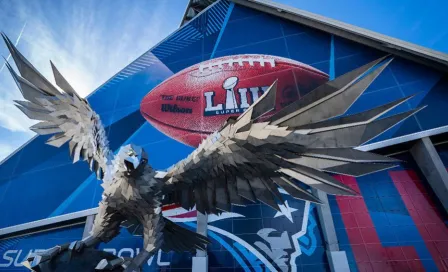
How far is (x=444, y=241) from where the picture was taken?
15.1 ft

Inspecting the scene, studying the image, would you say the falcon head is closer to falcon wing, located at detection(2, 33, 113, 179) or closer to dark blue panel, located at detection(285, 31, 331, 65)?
falcon wing, located at detection(2, 33, 113, 179)

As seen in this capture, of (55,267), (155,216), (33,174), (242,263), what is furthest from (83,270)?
(33,174)

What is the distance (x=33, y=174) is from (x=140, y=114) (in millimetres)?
4655

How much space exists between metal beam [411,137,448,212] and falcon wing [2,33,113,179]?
666 cm

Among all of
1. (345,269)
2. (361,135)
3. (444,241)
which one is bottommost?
(345,269)

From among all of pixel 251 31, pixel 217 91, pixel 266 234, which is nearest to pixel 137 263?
pixel 266 234

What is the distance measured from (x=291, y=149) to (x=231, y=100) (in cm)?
547

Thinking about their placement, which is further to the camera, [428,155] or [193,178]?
[428,155]

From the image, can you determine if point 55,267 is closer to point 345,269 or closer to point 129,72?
point 345,269

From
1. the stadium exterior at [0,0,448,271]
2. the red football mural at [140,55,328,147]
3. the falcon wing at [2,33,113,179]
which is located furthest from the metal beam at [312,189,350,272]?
the falcon wing at [2,33,113,179]

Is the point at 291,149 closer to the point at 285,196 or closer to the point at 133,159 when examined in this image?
the point at 133,159

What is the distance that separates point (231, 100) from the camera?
24.1 ft

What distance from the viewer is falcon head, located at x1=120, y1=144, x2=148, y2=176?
2314 mm

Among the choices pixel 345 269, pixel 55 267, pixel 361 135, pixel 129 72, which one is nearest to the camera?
pixel 361 135
